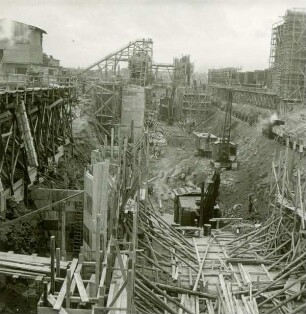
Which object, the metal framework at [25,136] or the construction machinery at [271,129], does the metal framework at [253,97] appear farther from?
the metal framework at [25,136]

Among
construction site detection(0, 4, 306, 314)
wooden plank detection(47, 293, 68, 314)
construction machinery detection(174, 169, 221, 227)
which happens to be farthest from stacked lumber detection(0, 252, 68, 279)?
construction machinery detection(174, 169, 221, 227)

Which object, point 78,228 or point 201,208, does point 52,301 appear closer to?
point 78,228

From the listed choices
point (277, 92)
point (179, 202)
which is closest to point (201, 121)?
point (277, 92)

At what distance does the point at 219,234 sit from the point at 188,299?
7.12 metres

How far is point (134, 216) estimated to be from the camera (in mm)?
11086

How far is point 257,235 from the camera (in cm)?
1928

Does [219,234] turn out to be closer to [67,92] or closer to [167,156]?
[67,92]

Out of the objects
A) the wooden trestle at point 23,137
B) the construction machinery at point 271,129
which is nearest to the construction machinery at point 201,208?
the wooden trestle at point 23,137

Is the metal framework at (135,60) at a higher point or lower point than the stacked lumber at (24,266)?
higher

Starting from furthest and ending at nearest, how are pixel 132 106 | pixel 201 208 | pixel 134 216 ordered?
pixel 132 106
pixel 201 208
pixel 134 216

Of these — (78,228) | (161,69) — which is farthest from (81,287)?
(161,69)

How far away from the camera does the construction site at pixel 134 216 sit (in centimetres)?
1182

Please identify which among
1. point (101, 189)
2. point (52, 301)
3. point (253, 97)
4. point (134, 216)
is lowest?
point (52, 301)

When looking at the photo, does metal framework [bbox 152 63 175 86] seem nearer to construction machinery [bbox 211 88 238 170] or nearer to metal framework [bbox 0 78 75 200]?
construction machinery [bbox 211 88 238 170]
